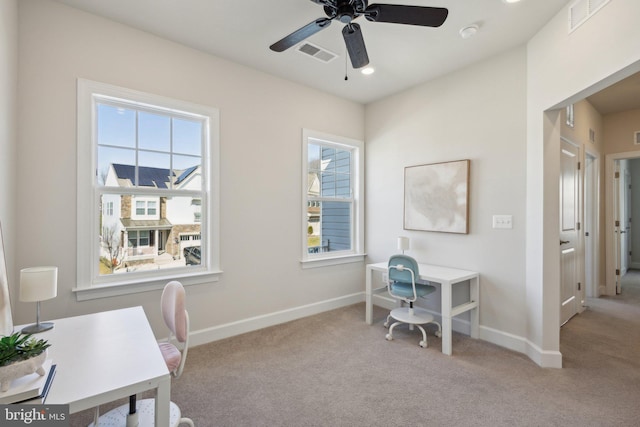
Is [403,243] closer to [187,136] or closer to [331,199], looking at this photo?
[331,199]

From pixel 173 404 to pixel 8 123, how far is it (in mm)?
2131

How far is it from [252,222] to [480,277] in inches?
98.8

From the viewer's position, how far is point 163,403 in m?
1.19

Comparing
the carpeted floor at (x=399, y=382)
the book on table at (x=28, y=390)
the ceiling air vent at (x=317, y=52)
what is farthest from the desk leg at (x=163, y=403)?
the ceiling air vent at (x=317, y=52)

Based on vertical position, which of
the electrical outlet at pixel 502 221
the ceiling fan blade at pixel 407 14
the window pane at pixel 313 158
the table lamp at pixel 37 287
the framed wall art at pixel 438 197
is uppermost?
the ceiling fan blade at pixel 407 14

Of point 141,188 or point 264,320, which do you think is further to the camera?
point 264,320

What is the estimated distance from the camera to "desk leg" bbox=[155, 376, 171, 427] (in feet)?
3.85

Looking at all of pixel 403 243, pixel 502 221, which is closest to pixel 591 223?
pixel 502 221

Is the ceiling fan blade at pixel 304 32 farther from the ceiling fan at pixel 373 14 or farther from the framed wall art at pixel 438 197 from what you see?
the framed wall art at pixel 438 197

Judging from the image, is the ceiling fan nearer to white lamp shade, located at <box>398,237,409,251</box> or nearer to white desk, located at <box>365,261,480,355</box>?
white desk, located at <box>365,261,480,355</box>

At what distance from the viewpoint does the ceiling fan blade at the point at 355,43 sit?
198 centimetres

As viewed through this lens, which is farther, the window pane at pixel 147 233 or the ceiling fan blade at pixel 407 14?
the window pane at pixel 147 233

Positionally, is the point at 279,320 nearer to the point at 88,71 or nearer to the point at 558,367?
the point at 558,367

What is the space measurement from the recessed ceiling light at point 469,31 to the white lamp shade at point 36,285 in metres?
3.50
